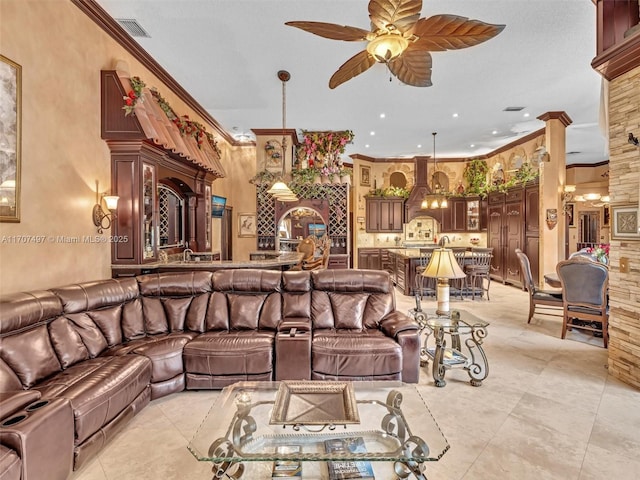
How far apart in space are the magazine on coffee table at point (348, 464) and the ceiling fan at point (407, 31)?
247cm

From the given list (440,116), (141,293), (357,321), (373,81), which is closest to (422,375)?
(357,321)

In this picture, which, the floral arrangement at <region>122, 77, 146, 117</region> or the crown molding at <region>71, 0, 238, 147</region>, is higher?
the crown molding at <region>71, 0, 238, 147</region>

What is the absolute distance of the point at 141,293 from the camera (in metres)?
3.49

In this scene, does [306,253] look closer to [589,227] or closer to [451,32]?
[451,32]

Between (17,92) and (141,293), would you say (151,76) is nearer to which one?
(17,92)

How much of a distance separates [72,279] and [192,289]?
1190 mm

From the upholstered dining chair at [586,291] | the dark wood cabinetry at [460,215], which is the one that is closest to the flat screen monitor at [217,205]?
the dark wood cabinetry at [460,215]

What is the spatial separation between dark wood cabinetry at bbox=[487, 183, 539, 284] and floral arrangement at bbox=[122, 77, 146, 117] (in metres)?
7.53

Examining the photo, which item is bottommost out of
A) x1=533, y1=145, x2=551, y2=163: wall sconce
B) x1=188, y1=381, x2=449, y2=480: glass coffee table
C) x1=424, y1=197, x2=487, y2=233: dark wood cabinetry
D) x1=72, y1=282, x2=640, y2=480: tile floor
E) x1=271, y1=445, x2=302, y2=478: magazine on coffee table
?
x1=72, y1=282, x2=640, y2=480: tile floor

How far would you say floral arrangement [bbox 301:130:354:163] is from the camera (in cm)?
763

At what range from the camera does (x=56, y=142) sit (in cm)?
318

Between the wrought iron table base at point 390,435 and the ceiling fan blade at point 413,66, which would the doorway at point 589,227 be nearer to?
the ceiling fan blade at point 413,66

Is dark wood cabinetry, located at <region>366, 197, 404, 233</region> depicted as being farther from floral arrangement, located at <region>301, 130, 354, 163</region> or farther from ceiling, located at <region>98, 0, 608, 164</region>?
floral arrangement, located at <region>301, 130, 354, 163</region>

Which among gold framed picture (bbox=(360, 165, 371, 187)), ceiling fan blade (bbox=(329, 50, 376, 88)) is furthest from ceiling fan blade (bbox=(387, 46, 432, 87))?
gold framed picture (bbox=(360, 165, 371, 187))
